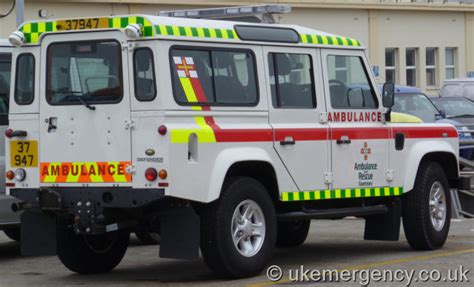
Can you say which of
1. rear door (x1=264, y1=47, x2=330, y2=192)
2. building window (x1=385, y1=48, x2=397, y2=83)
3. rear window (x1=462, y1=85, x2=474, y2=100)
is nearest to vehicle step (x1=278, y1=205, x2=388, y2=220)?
rear door (x1=264, y1=47, x2=330, y2=192)

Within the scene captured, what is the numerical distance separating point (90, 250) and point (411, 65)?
36440 millimetres

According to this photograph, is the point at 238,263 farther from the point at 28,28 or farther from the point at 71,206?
the point at 28,28

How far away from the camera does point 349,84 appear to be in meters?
12.8

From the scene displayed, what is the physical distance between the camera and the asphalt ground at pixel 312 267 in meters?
11.0

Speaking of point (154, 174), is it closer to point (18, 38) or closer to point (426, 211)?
point (18, 38)

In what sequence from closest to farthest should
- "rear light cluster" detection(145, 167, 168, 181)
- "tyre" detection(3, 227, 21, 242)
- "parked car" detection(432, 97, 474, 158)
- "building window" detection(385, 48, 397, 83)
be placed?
"rear light cluster" detection(145, 167, 168, 181)
"tyre" detection(3, 227, 21, 242)
"parked car" detection(432, 97, 474, 158)
"building window" detection(385, 48, 397, 83)

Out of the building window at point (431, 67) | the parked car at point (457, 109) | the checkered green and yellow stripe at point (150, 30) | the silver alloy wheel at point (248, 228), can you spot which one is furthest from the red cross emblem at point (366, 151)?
the building window at point (431, 67)

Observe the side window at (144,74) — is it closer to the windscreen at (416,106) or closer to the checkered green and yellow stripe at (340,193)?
the checkered green and yellow stripe at (340,193)

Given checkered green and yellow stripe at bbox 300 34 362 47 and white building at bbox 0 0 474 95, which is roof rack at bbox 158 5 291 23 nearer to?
checkered green and yellow stripe at bbox 300 34 362 47

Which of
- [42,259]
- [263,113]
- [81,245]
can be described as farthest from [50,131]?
[42,259]

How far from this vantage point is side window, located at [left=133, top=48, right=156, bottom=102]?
10734 mm

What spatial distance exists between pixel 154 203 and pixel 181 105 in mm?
893

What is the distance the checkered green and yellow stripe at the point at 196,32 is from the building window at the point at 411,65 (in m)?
35.8

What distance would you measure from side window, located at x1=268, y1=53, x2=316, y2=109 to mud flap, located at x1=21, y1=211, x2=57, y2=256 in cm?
242
